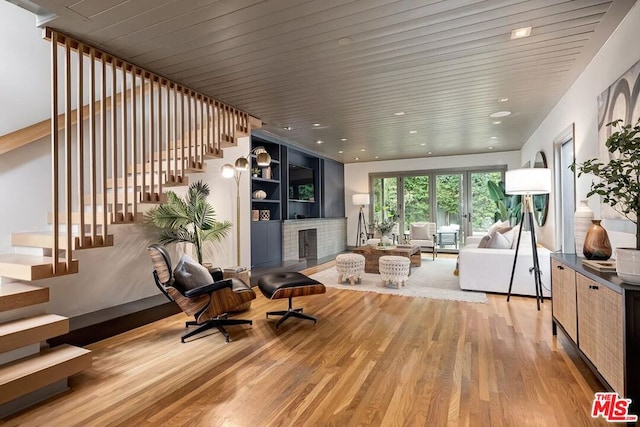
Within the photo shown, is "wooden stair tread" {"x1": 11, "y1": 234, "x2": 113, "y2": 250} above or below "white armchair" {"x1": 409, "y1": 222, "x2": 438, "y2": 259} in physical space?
above

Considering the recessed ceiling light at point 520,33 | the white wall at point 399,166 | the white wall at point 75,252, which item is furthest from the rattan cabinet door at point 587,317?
the white wall at point 399,166

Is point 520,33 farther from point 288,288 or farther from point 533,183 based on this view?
→ point 288,288

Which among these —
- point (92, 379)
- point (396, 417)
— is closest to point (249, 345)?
point (92, 379)

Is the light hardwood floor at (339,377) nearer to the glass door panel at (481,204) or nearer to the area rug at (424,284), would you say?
the area rug at (424,284)

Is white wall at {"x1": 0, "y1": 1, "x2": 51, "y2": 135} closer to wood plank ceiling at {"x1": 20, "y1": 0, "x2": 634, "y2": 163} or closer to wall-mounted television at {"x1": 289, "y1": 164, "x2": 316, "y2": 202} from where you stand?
wood plank ceiling at {"x1": 20, "y1": 0, "x2": 634, "y2": 163}

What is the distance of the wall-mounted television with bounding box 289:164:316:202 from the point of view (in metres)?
8.01

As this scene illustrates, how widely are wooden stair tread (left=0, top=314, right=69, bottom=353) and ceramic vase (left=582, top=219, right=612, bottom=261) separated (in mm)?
3942

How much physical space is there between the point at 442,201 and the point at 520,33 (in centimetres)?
648

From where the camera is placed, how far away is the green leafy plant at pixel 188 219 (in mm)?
3895

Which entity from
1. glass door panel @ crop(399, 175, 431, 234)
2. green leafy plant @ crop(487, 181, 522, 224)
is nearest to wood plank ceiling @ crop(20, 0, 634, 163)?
green leafy plant @ crop(487, 181, 522, 224)

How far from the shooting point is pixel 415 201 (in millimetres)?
9117

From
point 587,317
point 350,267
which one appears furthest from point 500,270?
point 587,317

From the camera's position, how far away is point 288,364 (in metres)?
2.54

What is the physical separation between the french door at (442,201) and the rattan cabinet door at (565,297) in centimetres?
577
